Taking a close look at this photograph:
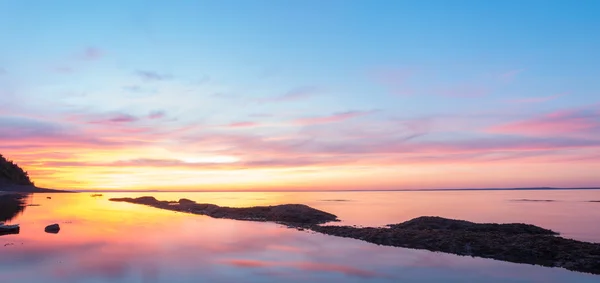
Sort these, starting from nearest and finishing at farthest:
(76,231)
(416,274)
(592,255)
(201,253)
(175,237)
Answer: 1. (416,274)
2. (592,255)
3. (201,253)
4. (175,237)
5. (76,231)

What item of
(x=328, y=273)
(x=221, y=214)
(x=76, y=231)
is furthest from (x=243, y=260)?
(x=221, y=214)

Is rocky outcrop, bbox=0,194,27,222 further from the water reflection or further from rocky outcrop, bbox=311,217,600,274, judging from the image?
rocky outcrop, bbox=311,217,600,274

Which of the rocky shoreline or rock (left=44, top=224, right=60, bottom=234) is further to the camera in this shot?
rock (left=44, top=224, right=60, bottom=234)

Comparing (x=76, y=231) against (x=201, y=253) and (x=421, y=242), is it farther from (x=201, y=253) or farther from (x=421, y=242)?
(x=421, y=242)

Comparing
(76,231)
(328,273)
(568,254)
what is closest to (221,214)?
(76,231)

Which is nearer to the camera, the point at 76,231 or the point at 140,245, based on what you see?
the point at 140,245

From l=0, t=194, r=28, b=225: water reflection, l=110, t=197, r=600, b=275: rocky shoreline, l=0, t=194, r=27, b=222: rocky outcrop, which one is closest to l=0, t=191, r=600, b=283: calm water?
l=110, t=197, r=600, b=275: rocky shoreline

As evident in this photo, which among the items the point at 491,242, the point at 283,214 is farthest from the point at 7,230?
the point at 491,242

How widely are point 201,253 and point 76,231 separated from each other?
22964 millimetres

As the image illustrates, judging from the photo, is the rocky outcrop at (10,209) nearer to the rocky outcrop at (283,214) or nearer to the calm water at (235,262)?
the calm water at (235,262)

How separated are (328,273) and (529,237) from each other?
63.1 ft

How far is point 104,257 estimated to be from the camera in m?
30.5

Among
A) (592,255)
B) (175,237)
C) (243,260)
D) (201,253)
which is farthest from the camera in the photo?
(175,237)

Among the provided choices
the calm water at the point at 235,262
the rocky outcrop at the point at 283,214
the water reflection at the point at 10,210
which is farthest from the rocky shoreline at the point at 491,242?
the water reflection at the point at 10,210
